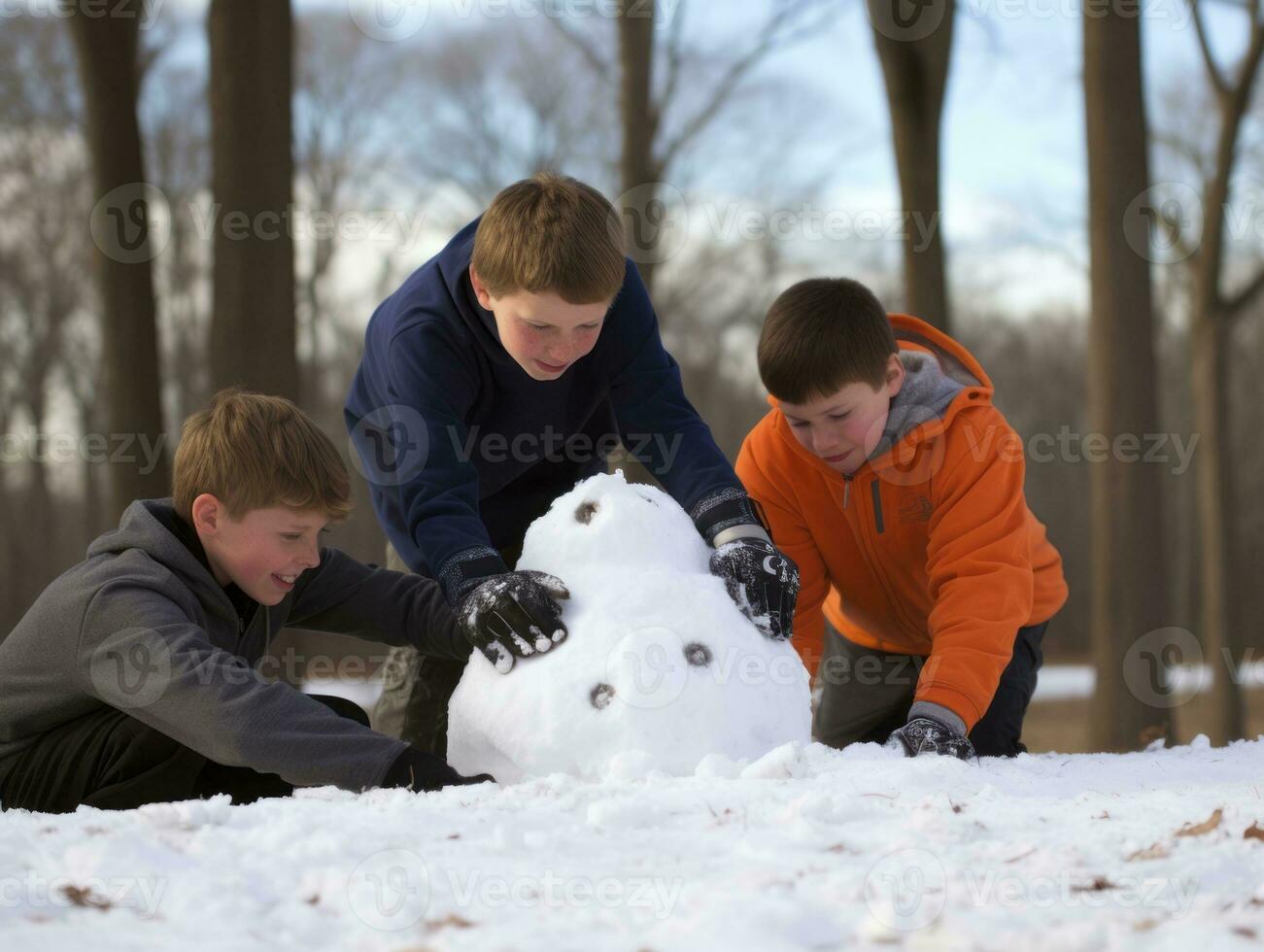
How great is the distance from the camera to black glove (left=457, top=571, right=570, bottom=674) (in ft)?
9.38

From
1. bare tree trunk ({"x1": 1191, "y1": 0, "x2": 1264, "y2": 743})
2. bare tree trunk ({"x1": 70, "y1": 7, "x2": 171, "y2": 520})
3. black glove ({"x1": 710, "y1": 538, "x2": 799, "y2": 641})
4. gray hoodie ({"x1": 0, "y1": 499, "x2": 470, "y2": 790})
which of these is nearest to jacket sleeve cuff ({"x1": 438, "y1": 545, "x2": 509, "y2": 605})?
gray hoodie ({"x1": 0, "y1": 499, "x2": 470, "y2": 790})

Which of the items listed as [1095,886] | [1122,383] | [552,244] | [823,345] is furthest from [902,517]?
[1122,383]

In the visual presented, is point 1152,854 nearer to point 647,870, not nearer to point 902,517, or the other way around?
point 647,870

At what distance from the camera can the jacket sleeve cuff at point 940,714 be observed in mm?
3381

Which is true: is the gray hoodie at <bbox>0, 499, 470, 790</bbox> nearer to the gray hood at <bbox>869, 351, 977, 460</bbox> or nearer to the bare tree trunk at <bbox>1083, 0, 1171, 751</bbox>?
the gray hood at <bbox>869, 351, 977, 460</bbox>

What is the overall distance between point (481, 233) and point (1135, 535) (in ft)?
16.1

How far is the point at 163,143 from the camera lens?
15.1 m

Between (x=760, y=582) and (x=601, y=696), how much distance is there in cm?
53

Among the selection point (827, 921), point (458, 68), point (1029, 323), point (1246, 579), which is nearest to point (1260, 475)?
point (1246, 579)

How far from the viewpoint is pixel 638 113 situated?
8.48 m

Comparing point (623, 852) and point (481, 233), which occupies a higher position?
point (481, 233)

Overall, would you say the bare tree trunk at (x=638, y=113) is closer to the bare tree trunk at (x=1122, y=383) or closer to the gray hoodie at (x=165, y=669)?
the bare tree trunk at (x=1122, y=383)

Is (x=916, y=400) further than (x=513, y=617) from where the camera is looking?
Yes

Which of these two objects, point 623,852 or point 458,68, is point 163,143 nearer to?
point 458,68
